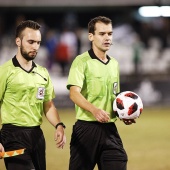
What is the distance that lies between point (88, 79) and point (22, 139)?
101 cm

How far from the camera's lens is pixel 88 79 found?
615 cm

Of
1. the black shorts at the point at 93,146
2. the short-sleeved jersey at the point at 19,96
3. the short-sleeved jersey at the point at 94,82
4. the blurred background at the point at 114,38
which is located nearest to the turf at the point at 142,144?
the blurred background at the point at 114,38

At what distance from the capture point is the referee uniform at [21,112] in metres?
5.73

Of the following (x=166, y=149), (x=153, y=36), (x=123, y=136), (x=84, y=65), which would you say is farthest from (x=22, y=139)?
(x=153, y=36)

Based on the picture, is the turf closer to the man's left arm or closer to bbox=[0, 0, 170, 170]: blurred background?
bbox=[0, 0, 170, 170]: blurred background

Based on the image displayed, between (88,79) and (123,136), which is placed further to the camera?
(123,136)

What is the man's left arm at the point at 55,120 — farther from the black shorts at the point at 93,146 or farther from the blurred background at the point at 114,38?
the blurred background at the point at 114,38

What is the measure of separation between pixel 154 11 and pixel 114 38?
7.28 feet

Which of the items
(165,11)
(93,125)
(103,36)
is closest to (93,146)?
(93,125)

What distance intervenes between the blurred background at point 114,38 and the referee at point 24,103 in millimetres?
14006

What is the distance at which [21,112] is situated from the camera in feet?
18.9

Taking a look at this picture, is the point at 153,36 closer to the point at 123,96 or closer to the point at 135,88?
the point at 135,88

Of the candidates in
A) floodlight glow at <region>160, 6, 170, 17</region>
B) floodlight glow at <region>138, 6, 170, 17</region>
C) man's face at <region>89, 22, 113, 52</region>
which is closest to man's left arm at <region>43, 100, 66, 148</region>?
→ man's face at <region>89, 22, 113, 52</region>

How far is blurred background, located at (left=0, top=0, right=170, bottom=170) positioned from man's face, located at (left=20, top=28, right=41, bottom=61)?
27.1 ft
